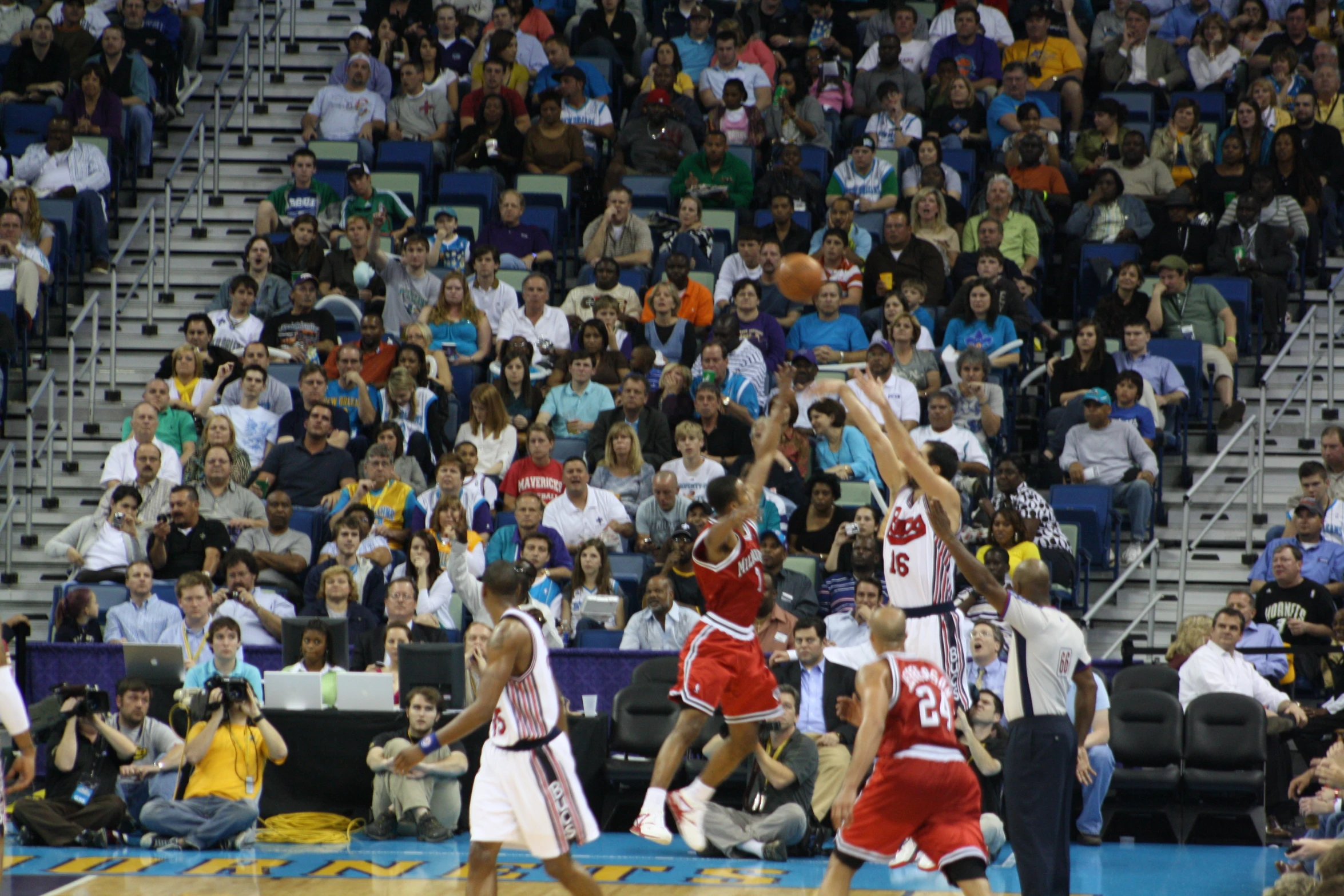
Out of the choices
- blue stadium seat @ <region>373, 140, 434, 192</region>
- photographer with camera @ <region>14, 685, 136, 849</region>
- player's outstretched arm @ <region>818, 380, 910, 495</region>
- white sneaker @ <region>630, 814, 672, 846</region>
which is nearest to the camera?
player's outstretched arm @ <region>818, 380, 910, 495</region>

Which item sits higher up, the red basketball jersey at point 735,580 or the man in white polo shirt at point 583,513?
the red basketball jersey at point 735,580

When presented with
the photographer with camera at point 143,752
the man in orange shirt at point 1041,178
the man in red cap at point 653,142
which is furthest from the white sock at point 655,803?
the man in red cap at point 653,142

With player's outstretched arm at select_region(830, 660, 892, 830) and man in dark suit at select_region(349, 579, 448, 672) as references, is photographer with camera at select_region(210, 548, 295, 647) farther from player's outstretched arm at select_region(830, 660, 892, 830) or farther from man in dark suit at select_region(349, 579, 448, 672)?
player's outstretched arm at select_region(830, 660, 892, 830)

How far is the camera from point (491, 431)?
1497 centimetres

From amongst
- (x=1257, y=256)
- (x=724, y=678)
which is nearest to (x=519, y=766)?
(x=724, y=678)

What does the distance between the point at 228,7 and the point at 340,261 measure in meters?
5.67

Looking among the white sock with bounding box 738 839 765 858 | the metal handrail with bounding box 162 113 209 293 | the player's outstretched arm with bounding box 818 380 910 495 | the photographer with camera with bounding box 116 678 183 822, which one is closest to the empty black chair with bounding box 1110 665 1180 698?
the white sock with bounding box 738 839 765 858

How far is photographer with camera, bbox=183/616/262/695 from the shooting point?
476 inches

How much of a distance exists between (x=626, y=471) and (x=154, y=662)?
4.09 metres

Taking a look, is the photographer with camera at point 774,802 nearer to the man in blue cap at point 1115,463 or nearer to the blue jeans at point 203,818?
the blue jeans at point 203,818

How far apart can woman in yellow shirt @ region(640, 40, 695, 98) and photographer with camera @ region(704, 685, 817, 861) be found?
336 inches

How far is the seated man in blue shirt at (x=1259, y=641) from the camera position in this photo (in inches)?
502

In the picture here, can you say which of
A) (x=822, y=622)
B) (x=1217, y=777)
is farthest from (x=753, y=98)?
(x=1217, y=777)

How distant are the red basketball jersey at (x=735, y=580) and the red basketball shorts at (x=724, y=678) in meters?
0.12
